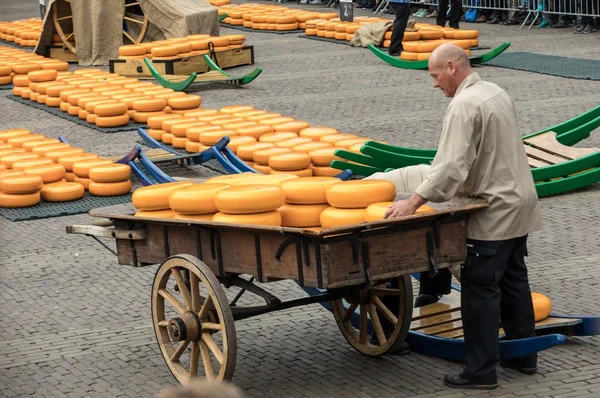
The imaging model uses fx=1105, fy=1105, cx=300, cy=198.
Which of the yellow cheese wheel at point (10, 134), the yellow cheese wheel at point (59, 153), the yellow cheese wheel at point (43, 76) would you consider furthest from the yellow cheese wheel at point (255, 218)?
the yellow cheese wheel at point (43, 76)

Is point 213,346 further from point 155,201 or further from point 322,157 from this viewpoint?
point 322,157

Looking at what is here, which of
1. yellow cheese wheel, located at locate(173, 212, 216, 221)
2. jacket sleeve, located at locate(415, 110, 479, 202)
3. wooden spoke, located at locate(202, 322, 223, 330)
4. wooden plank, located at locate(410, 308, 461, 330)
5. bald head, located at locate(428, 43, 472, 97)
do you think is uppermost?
bald head, located at locate(428, 43, 472, 97)

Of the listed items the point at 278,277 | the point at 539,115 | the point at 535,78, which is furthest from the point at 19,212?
the point at 535,78

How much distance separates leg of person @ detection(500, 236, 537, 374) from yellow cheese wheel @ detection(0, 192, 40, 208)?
19.8 ft

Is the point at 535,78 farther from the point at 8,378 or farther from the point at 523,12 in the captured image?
the point at 8,378

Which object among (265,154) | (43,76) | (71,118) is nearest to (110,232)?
(265,154)

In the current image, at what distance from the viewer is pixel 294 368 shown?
649 centimetres

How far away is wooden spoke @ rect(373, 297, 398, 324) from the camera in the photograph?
6.46 meters

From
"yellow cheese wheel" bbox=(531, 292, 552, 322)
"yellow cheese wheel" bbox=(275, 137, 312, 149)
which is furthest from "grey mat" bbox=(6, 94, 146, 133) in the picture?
"yellow cheese wheel" bbox=(531, 292, 552, 322)

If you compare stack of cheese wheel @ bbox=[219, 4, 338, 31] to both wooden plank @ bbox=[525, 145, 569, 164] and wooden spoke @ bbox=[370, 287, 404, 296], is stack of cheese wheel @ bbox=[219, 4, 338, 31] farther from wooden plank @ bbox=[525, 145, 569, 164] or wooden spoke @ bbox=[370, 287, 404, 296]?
wooden spoke @ bbox=[370, 287, 404, 296]

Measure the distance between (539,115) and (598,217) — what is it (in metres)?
4.50

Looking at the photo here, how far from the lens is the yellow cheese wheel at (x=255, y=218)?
5734mm

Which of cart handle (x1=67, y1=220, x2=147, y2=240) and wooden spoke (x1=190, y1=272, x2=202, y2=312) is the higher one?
cart handle (x1=67, y1=220, x2=147, y2=240)

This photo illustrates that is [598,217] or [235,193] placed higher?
[235,193]
